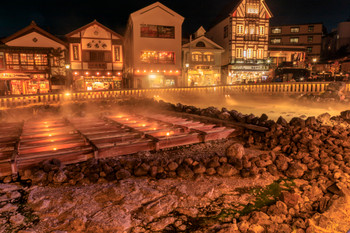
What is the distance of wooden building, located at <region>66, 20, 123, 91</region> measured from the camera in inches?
1073

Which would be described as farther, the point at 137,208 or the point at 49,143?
the point at 49,143

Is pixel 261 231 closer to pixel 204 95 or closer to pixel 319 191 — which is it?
pixel 319 191

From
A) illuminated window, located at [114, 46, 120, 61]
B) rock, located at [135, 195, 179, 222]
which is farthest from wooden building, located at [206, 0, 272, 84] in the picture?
rock, located at [135, 195, 179, 222]

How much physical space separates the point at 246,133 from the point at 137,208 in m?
5.59

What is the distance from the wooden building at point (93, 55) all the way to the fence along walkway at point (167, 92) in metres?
12.6

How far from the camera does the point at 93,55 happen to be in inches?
1098

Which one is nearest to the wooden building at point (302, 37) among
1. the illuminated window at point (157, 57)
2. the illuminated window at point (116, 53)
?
the illuminated window at point (157, 57)

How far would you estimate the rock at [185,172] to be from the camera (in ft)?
17.5

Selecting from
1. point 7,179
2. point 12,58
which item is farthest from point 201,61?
point 7,179

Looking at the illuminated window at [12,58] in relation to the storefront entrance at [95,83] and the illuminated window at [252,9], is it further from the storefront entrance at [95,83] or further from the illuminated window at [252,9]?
the illuminated window at [252,9]

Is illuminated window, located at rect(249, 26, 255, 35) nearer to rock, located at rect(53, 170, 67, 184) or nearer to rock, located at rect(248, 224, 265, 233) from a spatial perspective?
rock, located at rect(53, 170, 67, 184)

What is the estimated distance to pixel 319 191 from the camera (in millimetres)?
4727

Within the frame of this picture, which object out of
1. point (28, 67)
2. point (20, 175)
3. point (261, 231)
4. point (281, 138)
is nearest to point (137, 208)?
point (261, 231)

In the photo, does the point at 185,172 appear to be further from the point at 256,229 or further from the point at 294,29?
the point at 294,29
